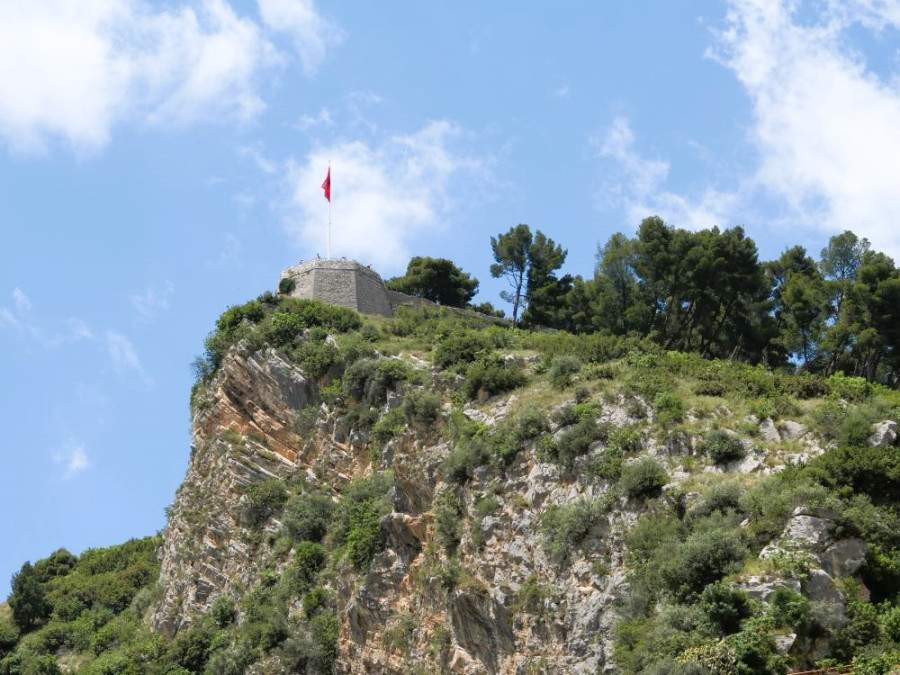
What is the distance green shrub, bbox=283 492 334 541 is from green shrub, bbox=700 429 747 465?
546 inches

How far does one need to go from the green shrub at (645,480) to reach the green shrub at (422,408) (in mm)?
9176

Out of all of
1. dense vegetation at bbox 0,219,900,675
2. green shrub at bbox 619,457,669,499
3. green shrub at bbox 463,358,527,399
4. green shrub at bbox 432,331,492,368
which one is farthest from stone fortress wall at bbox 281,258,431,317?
green shrub at bbox 619,457,669,499

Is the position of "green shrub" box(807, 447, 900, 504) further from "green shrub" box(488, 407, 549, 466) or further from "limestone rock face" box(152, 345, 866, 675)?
"green shrub" box(488, 407, 549, 466)

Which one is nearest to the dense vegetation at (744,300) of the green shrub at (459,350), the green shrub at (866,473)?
the green shrub at (459,350)

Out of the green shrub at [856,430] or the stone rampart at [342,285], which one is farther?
the stone rampart at [342,285]

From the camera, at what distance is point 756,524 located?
29.6 metres

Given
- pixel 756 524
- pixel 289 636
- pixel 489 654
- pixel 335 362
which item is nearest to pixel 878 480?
pixel 756 524

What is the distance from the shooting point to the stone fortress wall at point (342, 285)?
186ft

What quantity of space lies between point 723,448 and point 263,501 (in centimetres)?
1728

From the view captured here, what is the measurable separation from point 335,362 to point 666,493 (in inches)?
677

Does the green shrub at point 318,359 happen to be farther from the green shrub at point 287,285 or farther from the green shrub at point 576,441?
the green shrub at point 576,441

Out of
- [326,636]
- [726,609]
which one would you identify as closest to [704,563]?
[726,609]

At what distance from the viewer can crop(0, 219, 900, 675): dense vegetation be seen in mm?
28922

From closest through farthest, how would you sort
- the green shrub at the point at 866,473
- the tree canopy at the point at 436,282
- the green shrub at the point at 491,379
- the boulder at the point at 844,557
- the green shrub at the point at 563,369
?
the boulder at the point at 844,557 → the green shrub at the point at 866,473 → the green shrub at the point at 563,369 → the green shrub at the point at 491,379 → the tree canopy at the point at 436,282
